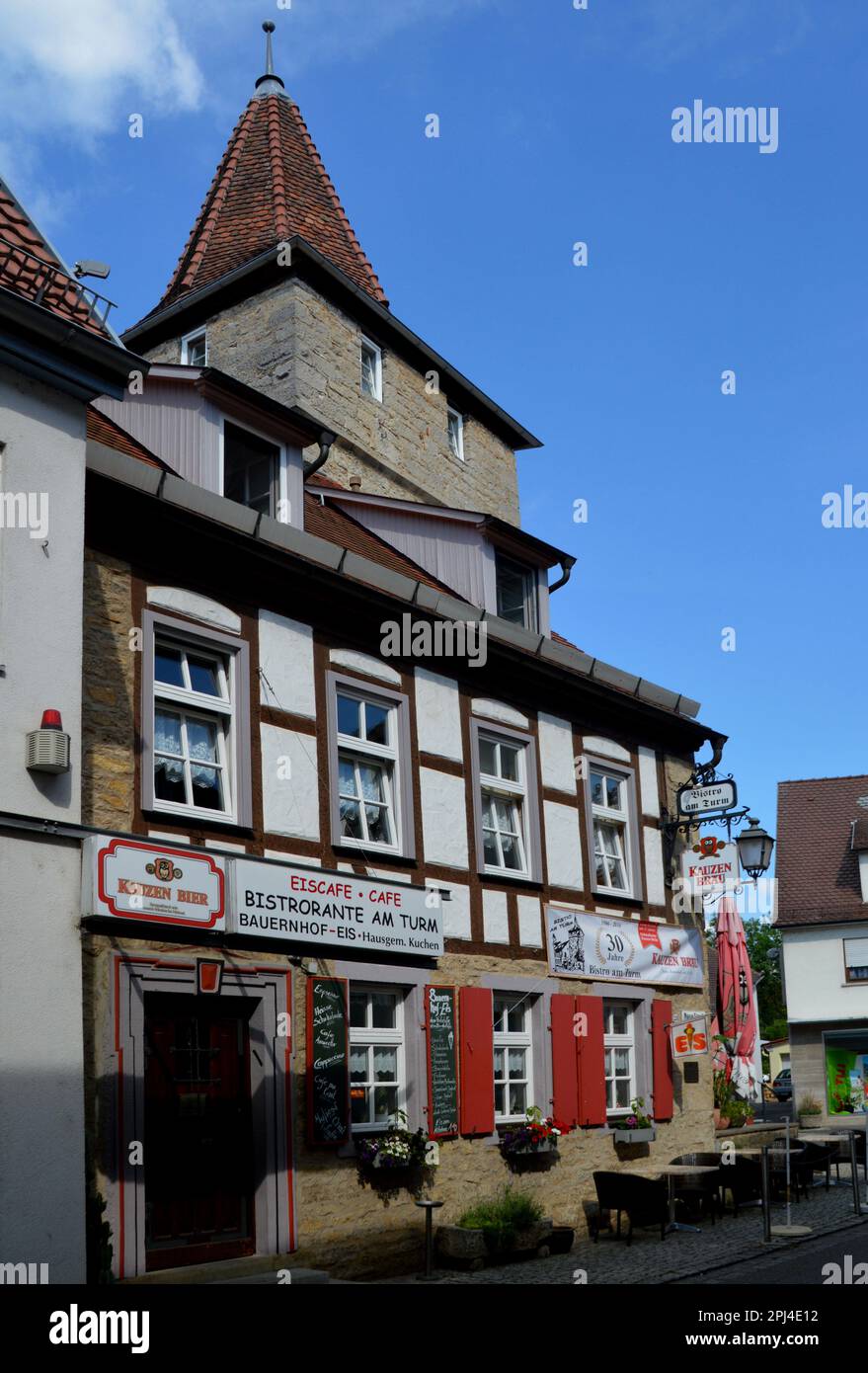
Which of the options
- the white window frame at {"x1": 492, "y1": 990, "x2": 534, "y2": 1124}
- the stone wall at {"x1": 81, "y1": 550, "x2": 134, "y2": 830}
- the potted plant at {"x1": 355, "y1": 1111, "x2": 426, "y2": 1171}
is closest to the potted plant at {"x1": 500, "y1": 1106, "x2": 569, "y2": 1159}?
the white window frame at {"x1": 492, "y1": 990, "x2": 534, "y2": 1124}

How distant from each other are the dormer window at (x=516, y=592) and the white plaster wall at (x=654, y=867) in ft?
9.37

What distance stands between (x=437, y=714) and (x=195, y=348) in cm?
943

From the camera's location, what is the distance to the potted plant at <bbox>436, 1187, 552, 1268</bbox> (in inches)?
527

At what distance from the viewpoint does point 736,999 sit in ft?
64.1

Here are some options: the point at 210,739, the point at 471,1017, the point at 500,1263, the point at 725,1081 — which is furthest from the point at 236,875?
the point at 725,1081

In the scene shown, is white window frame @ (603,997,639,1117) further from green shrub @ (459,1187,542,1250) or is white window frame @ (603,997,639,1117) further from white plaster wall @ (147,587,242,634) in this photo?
white plaster wall @ (147,587,242,634)

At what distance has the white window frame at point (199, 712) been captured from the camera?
1206cm

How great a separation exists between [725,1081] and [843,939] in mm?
20562

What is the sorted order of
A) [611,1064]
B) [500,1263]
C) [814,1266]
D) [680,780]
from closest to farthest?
[814,1266], [500,1263], [611,1064], [680,780]

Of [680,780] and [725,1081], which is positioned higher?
[680,780]

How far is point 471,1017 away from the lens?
48.0 feet

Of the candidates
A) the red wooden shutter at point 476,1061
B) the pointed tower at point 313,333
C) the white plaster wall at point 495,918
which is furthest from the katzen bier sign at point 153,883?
the pointed tower at point 313,333

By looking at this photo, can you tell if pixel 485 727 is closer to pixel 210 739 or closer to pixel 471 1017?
pixel 471 1017

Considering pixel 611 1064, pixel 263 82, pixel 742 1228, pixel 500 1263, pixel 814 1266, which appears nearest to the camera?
pixel 814 1266
